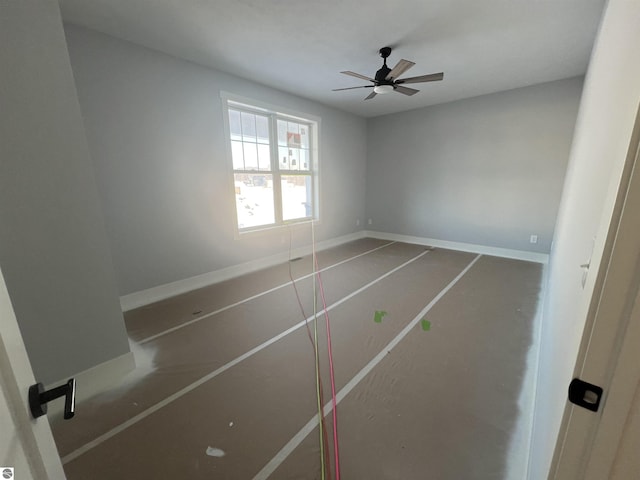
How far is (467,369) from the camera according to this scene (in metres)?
1.95

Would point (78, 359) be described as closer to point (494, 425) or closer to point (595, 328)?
point (595, 328)

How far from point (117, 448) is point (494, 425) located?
2.07 metres

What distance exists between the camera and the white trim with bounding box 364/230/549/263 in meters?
4.39

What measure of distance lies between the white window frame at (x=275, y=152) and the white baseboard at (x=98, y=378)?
2.24 metres

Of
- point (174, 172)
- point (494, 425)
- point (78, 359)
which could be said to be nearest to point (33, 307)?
point (78, 359)

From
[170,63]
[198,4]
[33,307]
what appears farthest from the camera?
[170,63]

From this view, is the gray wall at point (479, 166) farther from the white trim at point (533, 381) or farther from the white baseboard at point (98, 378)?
the white baseboard at point (98, 378)

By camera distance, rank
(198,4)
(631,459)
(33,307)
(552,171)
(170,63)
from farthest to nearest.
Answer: (552,171) → (170,63) → (198,4) → (33,307) → (631,459)

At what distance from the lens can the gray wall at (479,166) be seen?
405cm

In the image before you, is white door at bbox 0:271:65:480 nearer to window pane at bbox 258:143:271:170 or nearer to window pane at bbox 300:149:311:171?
window pane at bbox 258:143:271:170

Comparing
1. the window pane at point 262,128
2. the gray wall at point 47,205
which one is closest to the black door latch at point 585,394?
the gray wall at point 47,205

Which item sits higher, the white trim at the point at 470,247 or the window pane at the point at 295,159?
the window pane at the point at 295,159

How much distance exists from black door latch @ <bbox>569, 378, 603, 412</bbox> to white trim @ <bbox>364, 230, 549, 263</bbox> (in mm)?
4853

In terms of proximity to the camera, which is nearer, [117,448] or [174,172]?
[117,448]
